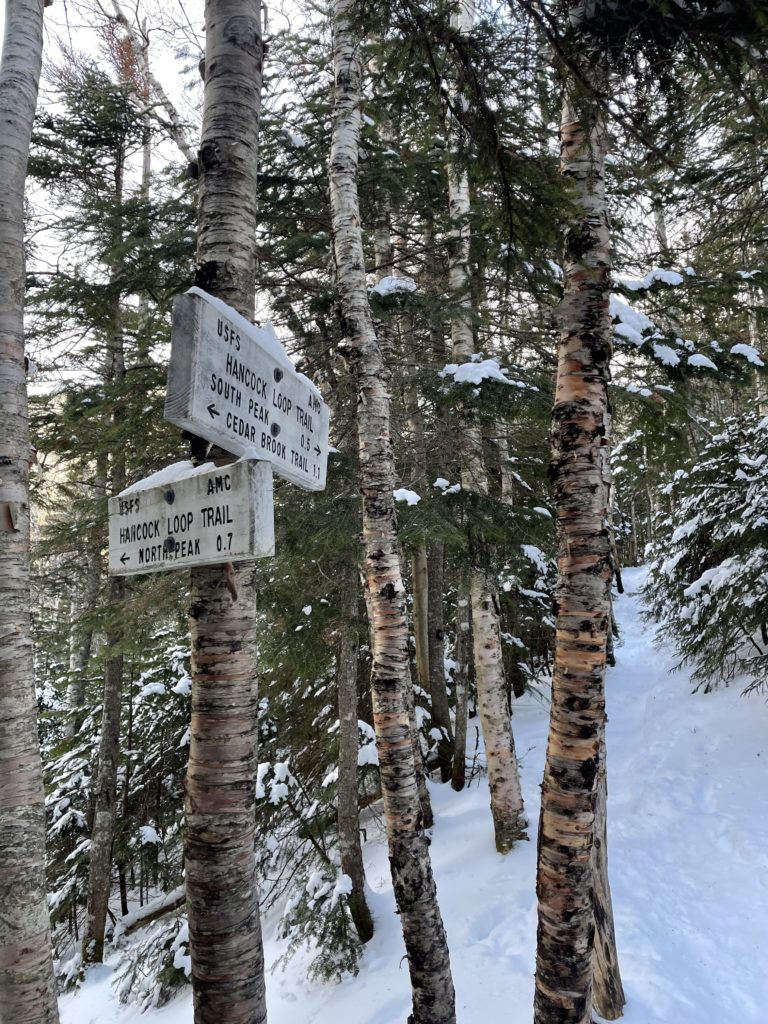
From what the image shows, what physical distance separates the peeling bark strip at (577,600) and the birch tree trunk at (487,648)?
3678mm

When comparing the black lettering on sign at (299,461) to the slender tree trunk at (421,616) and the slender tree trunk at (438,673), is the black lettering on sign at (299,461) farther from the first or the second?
the slender tree trunk at (421,616)

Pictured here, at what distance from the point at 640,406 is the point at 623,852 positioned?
16.1 ft

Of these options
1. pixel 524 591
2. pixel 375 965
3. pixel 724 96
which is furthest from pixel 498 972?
pixel 724 96

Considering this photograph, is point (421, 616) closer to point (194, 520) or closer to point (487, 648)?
point (487, 648)

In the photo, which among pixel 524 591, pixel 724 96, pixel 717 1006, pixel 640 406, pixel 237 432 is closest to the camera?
pixel 237 432

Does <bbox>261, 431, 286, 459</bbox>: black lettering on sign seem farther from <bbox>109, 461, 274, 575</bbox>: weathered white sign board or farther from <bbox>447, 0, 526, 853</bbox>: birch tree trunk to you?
<bbox>447, 0, 526, 853</bbox>: birch tree trunk

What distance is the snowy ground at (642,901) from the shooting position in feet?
15.5

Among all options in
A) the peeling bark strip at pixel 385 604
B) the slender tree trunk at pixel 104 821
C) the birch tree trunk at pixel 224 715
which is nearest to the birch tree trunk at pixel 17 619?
the birch tree trunk at pixel 224 715

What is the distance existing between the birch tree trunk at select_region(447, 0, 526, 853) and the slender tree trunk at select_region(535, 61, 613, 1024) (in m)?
3.68

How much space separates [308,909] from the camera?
638cm

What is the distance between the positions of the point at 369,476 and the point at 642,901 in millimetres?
5086

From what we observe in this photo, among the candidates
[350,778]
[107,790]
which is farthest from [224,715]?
[107,790]

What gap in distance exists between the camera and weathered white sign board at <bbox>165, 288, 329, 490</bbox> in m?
1.49

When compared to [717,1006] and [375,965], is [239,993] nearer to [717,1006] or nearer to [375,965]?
[717,1006]
